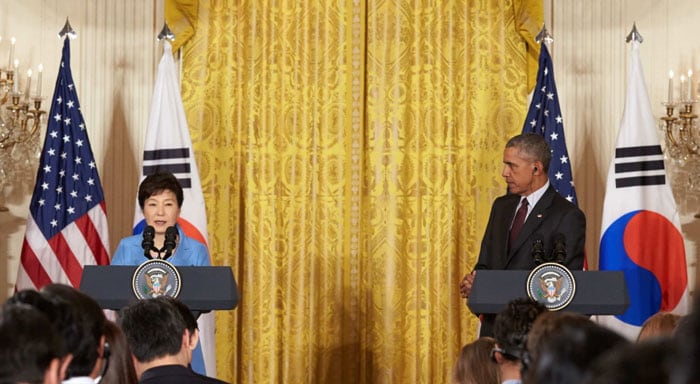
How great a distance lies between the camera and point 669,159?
22.6ft

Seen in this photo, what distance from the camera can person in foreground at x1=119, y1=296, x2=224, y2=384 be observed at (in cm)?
294

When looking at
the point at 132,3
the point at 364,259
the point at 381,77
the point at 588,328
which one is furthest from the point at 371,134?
the point at 588,328

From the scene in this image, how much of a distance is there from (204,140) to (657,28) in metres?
3.16

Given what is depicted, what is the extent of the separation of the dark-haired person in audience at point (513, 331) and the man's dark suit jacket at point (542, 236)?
1.84 meters

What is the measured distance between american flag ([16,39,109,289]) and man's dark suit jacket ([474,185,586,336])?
263cm

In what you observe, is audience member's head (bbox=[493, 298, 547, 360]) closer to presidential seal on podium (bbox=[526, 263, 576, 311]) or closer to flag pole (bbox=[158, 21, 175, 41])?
presidential seal on podium (bbox=[526, 263, 576, 311])

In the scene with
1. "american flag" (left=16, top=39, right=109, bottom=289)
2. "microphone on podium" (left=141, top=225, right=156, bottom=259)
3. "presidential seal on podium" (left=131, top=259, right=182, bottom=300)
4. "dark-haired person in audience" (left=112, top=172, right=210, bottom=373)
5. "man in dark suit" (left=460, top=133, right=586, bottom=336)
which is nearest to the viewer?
"presidential seal on podium" (left=131, top=259, right=182, bottom=300)

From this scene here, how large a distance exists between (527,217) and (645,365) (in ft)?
12.8

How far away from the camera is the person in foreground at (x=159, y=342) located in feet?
9.64

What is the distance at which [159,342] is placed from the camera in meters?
2.97

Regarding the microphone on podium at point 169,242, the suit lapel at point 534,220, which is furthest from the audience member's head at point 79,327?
the suit lapel at point 534,220

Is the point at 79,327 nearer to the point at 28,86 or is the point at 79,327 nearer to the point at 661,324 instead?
the point at 661,324

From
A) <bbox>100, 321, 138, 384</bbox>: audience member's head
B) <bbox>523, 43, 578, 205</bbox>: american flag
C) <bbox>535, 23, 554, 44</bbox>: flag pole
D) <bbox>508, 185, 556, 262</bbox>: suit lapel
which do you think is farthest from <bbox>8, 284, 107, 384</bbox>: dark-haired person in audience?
<bbox>535, 23, 554, 44</bbox>: flag pole

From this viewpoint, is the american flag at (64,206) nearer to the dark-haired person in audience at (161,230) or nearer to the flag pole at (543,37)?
the dark-haired person in audience at (161,230)
